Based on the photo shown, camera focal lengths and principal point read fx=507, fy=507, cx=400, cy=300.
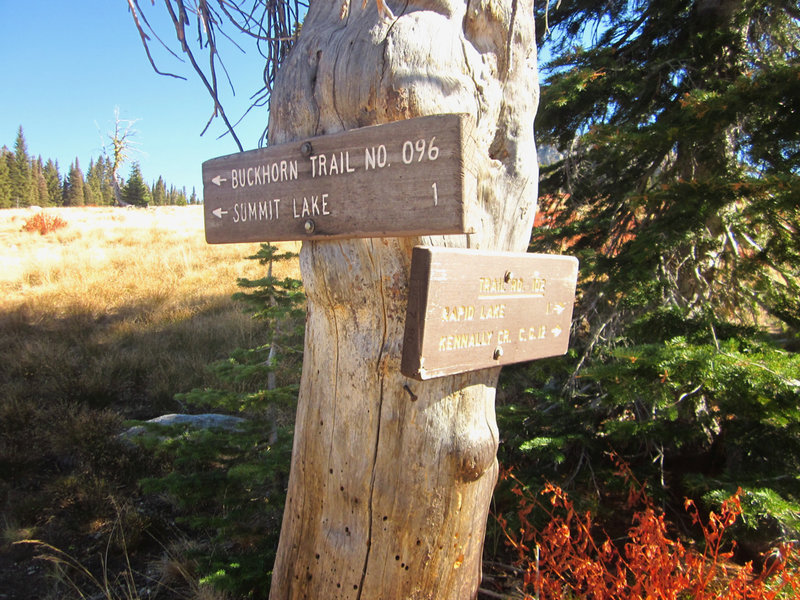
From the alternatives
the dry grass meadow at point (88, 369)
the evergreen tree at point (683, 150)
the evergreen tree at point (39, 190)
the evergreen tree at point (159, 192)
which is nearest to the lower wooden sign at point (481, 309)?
the evergreen tree at point (683, 150)

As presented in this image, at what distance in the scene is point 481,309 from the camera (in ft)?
4.99

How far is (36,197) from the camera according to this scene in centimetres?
5275

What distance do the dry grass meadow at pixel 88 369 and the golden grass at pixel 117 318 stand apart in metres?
0.02

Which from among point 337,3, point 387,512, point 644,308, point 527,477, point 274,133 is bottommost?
point 527,477

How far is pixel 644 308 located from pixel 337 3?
3.04 metres

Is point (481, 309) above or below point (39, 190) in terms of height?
below

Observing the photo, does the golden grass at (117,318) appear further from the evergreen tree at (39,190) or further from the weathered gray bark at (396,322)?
the evergreen tree at (39,190)

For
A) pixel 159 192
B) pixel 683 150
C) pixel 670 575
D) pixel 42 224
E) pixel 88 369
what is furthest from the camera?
pixel 159 192

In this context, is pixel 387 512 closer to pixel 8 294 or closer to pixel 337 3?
pixel 337 3

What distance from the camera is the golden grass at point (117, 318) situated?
6270mm

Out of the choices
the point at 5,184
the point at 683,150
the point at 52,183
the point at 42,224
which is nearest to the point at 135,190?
the point at 5,184

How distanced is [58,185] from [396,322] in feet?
250

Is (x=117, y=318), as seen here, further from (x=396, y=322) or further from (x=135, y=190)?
(x=135, y=190)

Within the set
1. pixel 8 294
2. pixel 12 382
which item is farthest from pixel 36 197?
pixel 12 382
